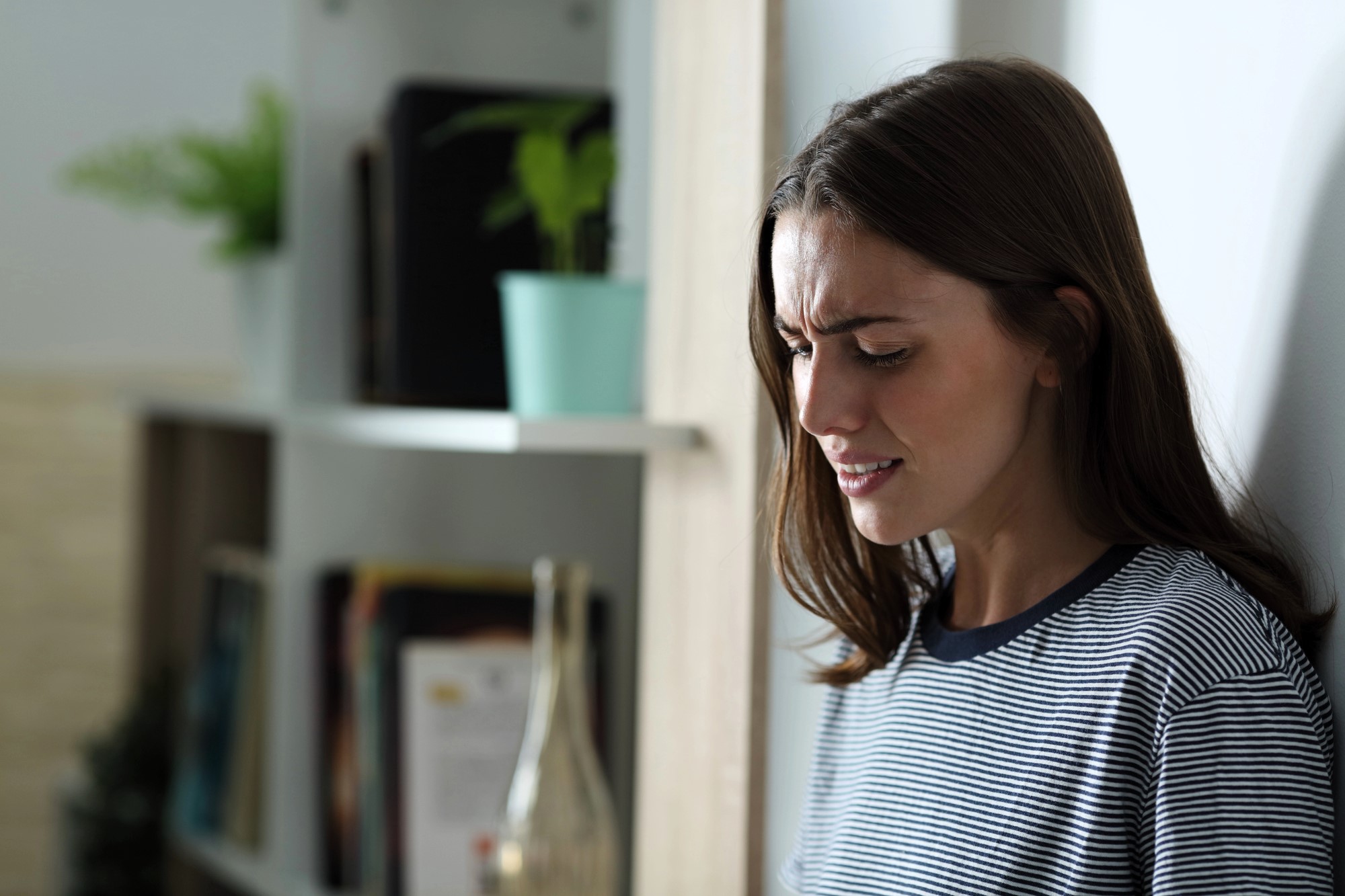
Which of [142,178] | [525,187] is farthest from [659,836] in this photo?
[142,178]

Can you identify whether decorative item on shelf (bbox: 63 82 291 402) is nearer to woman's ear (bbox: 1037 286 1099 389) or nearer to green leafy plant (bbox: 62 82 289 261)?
green leafy plant (bbox: 62 82 289 261)

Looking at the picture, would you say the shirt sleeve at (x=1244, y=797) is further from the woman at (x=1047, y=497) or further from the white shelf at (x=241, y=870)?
the white shelf at (x=241, y=870)

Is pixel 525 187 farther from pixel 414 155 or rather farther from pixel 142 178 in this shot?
pixel 142 178

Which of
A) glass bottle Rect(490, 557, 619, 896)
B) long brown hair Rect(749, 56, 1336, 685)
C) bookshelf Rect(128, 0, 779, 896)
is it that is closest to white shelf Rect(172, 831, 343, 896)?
bookshelf Rect(128, 0, 779, 896)

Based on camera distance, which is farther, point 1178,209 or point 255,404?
point 255,404

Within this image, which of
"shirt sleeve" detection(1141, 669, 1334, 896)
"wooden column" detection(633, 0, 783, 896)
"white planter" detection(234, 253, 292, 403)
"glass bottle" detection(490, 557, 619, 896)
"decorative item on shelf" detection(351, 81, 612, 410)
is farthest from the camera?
"white planter" detection(234, 253, 292, 403)

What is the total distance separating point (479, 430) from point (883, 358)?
495mm

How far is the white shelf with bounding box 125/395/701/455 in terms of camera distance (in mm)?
1006

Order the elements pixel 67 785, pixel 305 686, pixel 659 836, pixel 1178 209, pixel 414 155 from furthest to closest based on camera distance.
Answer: pixel 67 785 → pixel 305 686 → pixel 414 155 → pixel 659 836 → pixel 1178 209

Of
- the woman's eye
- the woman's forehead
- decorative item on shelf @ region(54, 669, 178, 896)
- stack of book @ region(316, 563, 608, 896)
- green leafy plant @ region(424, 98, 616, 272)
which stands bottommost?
decorative item on shelf @ region(54, 669, 178, 896)

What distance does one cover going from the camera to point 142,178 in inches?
71.2

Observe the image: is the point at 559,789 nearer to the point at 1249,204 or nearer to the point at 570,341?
the point at 570,341

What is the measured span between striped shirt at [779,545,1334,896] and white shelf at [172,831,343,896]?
2.90 feet

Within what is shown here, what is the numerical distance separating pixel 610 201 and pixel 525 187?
10.1 inches
